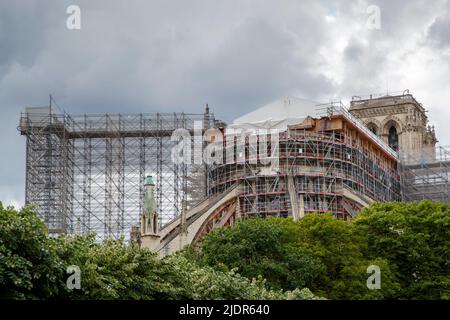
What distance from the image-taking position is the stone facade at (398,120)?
343 ft

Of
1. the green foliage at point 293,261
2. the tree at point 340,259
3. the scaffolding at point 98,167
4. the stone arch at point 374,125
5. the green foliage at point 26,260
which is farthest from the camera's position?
the stone arch at point 374,125

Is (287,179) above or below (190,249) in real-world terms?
above

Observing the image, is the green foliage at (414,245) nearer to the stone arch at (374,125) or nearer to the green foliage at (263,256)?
the green foliage at (263,256)

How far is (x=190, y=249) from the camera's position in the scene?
56.7m

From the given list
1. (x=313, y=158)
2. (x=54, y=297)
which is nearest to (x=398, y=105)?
(x=313, y=158)

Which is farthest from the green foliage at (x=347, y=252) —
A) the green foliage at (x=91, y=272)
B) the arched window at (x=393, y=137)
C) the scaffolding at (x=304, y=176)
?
the arched window at (x=393, y=137)

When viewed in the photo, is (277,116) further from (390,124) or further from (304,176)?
(390,124)

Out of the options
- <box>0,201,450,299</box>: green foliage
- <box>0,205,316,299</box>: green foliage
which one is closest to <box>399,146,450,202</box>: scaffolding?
<box>0,201,450,299</box>: green foliage

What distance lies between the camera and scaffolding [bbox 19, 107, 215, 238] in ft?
244

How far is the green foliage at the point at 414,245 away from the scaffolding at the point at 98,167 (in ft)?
72.0

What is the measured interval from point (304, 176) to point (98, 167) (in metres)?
14.2

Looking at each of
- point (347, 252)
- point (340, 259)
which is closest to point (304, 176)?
point (347, 252)
